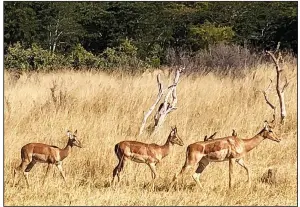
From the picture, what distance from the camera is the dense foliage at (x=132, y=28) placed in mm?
17219

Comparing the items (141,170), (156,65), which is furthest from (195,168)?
(156,65)

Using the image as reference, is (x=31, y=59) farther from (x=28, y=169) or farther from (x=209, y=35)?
(x=28, y=169)

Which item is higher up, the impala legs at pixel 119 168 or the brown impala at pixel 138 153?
the brown impala at pixel 138 153

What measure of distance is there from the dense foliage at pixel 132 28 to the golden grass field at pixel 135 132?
23.2 feet

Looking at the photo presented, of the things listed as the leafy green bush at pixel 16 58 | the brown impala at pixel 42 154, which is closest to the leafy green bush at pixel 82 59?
the leafy green bush at pixel 16 58

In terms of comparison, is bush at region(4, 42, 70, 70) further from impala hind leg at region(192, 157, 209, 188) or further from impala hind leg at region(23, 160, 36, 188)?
impala hind leg at region(192, 157, 209, 188)

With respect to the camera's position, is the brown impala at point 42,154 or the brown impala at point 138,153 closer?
the brown impala at point 138,153

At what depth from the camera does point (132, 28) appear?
18.9 meters

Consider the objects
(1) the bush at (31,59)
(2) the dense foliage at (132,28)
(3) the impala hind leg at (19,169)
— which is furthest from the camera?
(2) the dense foliage at (132,28)

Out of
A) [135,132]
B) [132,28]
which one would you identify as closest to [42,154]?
[135,132]

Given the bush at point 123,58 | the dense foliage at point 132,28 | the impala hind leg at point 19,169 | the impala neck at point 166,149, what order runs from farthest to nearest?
the dense foliage at point 132,28 → the bush at point 123,58 → the impala hind leg at point 19,169 → the impala neck at point 166,149

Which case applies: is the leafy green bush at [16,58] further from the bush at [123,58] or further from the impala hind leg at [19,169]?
the impala hind leg at [19,169]

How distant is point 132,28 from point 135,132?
12680mm

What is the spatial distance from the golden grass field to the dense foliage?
7057mm
